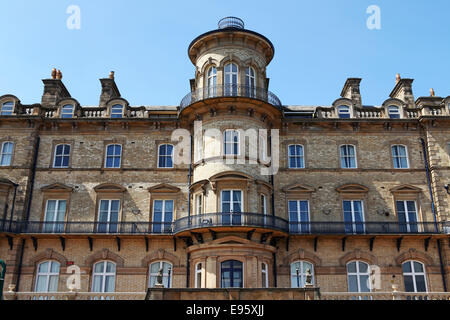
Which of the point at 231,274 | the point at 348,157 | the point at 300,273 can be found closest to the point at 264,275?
the point at 231,274

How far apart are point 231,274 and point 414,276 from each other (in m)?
10.3

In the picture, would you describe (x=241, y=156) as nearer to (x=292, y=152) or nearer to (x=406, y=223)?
(x=292, y=152)

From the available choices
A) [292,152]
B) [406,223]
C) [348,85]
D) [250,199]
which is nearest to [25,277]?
[250,199]

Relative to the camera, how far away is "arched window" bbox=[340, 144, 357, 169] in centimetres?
2697

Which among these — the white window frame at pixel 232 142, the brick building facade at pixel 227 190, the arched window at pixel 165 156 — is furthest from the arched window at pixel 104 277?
the white window frame at pixel 232 142

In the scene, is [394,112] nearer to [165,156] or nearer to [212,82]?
[212,82]

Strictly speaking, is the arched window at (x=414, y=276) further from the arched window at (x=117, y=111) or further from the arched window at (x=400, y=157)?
the arched window at (x=117, y=111)

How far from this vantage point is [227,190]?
78.8ft

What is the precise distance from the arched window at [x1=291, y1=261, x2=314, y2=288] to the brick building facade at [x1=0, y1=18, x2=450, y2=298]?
7 centimetres

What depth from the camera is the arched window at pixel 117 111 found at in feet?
92.6

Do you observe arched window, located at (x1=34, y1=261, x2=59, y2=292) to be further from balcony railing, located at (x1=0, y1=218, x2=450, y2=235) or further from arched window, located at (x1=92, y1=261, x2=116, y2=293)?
arched window, located at (x1=92, y1=261, x2=116, y2=293)

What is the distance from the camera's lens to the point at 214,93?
1030 inches

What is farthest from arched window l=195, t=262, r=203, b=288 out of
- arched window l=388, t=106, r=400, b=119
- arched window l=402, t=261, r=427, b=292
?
arched window l=388, t=106, r=400, b=119

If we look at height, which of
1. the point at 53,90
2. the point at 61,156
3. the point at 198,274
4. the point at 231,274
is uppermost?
the point at 53,90
